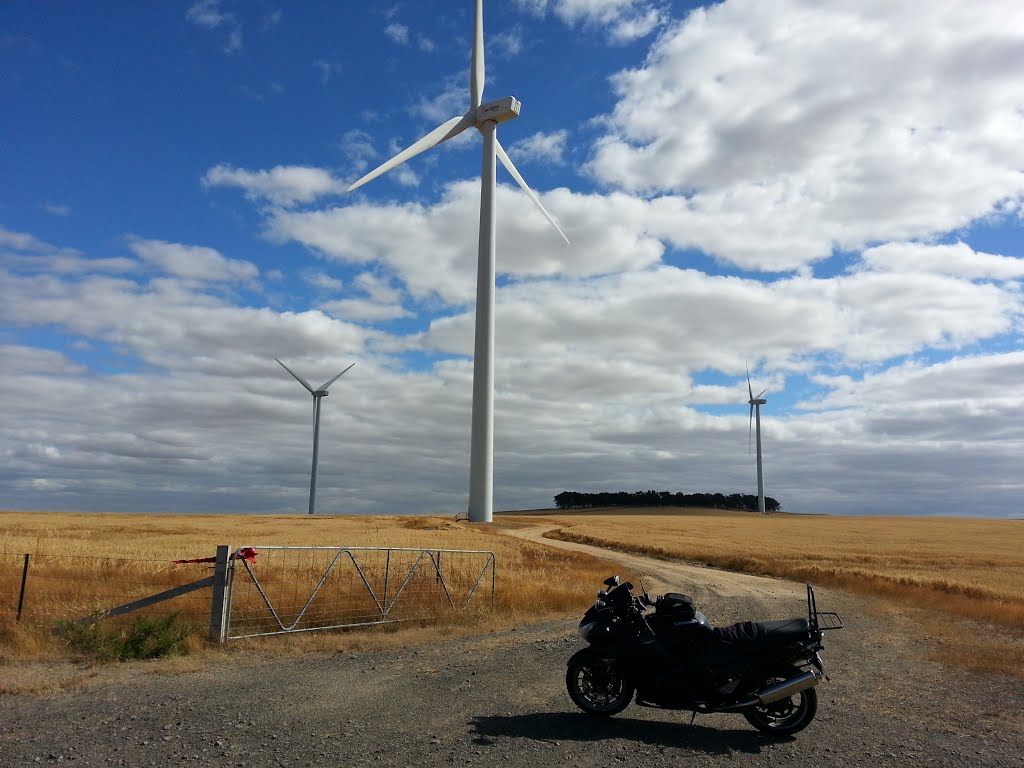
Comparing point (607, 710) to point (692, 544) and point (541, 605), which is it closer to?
point (541, 605)

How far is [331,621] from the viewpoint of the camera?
17.2 metres

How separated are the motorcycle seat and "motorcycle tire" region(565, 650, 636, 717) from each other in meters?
1.40

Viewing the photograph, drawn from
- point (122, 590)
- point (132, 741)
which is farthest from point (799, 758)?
point (122, 590)

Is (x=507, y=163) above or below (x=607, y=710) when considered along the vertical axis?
above

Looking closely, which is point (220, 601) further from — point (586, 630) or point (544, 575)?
point (544, 575)

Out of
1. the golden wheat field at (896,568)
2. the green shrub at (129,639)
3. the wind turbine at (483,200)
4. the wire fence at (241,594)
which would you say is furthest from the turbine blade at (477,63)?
the green shrub at (129,639)

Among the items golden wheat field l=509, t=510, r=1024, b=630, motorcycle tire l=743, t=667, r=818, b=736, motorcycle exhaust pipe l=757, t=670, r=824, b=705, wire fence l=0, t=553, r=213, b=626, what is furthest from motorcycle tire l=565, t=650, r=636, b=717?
golden wheat field l=509, t=510, r=1024, b=630

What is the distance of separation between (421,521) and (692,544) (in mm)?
33195

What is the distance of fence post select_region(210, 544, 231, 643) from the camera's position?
14336mm

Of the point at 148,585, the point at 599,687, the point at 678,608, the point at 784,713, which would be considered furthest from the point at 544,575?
the point at 784,713

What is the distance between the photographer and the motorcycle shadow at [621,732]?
911 cm

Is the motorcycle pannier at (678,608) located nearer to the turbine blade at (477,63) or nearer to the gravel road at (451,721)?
the gravel road at (451,721)

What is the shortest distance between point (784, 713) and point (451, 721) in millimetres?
4144

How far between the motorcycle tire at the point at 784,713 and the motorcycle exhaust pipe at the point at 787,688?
0.48ft
